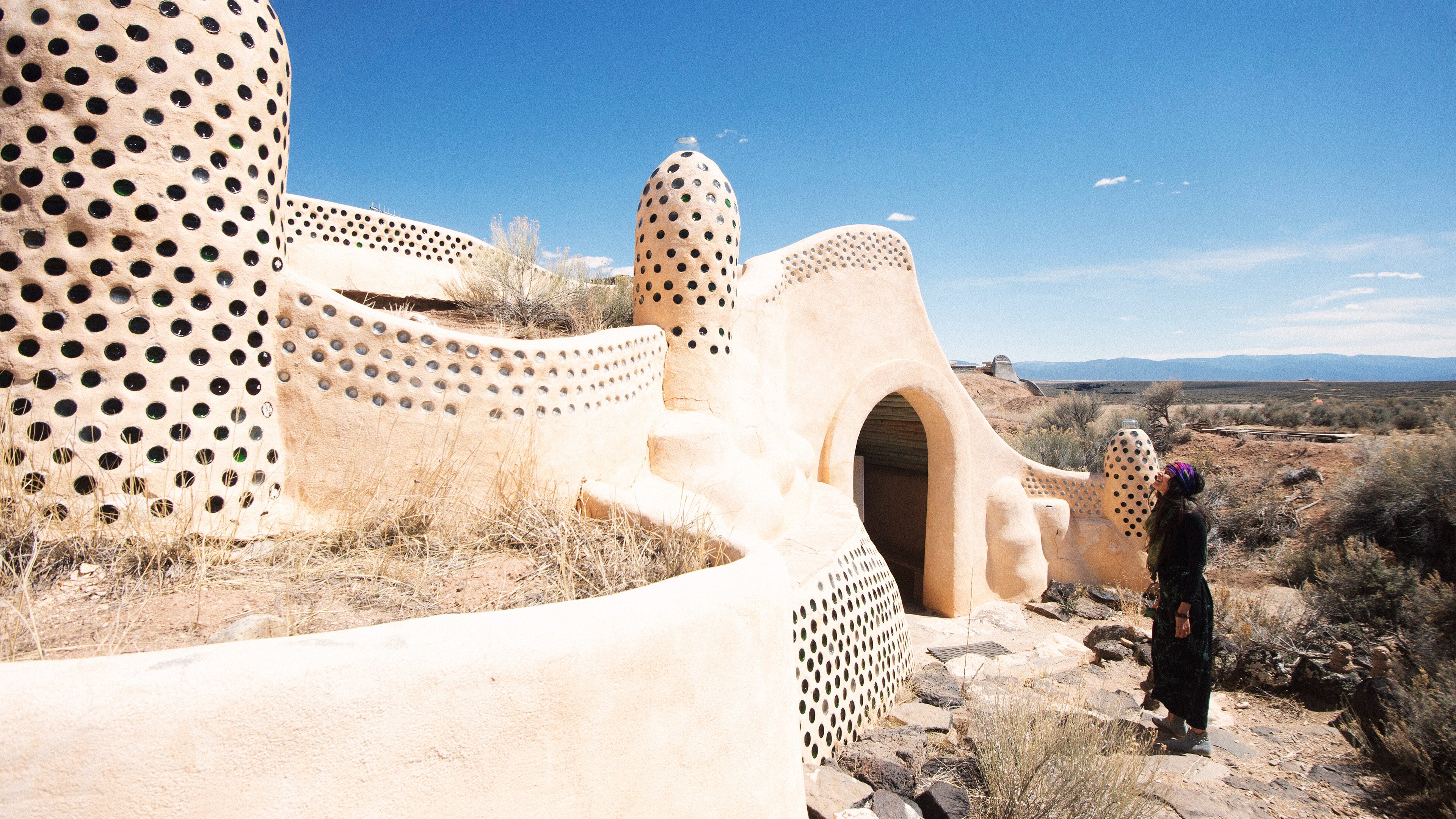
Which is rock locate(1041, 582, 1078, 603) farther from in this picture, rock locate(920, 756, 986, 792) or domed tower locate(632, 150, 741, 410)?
domed tower locate(632, 150, 741, 410)

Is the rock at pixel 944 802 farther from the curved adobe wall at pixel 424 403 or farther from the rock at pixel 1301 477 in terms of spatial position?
the rock at pixel 1301 477

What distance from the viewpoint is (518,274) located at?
707 cm

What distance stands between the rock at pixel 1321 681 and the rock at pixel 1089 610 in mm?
2671

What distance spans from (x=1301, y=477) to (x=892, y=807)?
13912 millimetres

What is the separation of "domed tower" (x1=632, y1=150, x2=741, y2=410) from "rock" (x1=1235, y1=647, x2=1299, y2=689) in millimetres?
5262

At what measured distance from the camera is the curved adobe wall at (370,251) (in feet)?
24.0

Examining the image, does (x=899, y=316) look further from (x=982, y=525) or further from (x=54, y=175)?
(x=54, y=175)

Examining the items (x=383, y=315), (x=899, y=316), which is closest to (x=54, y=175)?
(x=383, y=315)

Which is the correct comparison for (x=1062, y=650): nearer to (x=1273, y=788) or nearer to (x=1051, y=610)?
(x=1051, y=610)

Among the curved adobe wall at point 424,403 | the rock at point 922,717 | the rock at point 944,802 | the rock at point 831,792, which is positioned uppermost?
the curved adobe wall at point 424,403

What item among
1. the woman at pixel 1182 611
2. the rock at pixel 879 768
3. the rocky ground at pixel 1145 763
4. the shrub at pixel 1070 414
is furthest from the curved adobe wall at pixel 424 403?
the shrub at pixel 1070 414

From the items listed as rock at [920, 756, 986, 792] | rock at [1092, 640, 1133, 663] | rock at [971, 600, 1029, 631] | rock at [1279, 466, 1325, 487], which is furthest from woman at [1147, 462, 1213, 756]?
rock at [1279, 466, 1325, 487]

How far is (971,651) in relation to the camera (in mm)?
7070

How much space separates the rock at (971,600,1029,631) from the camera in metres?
8.16
